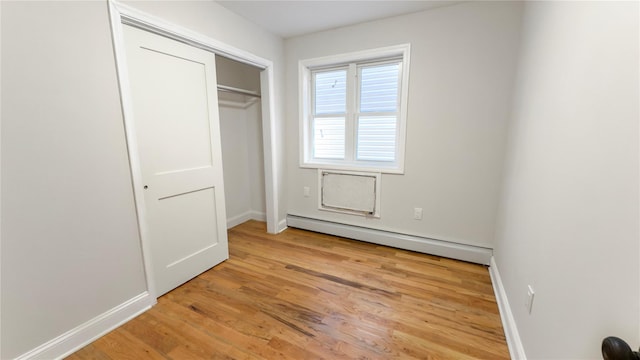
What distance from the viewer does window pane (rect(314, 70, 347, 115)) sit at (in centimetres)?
298

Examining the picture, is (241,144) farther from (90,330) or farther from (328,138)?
(90,330)

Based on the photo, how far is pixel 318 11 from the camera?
7.81 ft

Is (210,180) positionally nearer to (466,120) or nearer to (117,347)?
(117,347)

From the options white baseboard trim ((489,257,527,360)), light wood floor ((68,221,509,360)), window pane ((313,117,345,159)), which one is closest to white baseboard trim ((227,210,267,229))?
light wood floor ((68,221,509,360))

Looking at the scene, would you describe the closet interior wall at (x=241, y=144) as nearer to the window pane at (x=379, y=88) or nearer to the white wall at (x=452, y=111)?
the white wall at (x=452, y=111)

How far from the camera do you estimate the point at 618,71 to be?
0.78 metres

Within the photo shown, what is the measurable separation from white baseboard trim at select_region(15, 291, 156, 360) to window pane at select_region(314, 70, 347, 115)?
8.26 feet

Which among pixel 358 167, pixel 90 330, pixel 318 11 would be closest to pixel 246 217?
pixel 358 167

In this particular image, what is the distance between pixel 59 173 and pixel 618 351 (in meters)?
2.25

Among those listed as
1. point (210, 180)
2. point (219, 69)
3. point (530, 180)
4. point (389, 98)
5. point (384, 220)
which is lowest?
point (384, 220)

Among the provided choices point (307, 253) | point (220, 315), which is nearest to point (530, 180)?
point (307, 253)

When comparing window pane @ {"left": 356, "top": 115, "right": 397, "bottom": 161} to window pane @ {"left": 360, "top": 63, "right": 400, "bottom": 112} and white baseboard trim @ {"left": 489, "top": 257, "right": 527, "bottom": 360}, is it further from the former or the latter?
white baseboard trim @ {"left": 489, "top": 257, "right": 527, "bottom": 360}

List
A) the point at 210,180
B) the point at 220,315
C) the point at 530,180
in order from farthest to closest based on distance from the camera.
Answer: the point at 210,180, the point at 220,315, the point at 530,180

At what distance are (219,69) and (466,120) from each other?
9.31 ft
